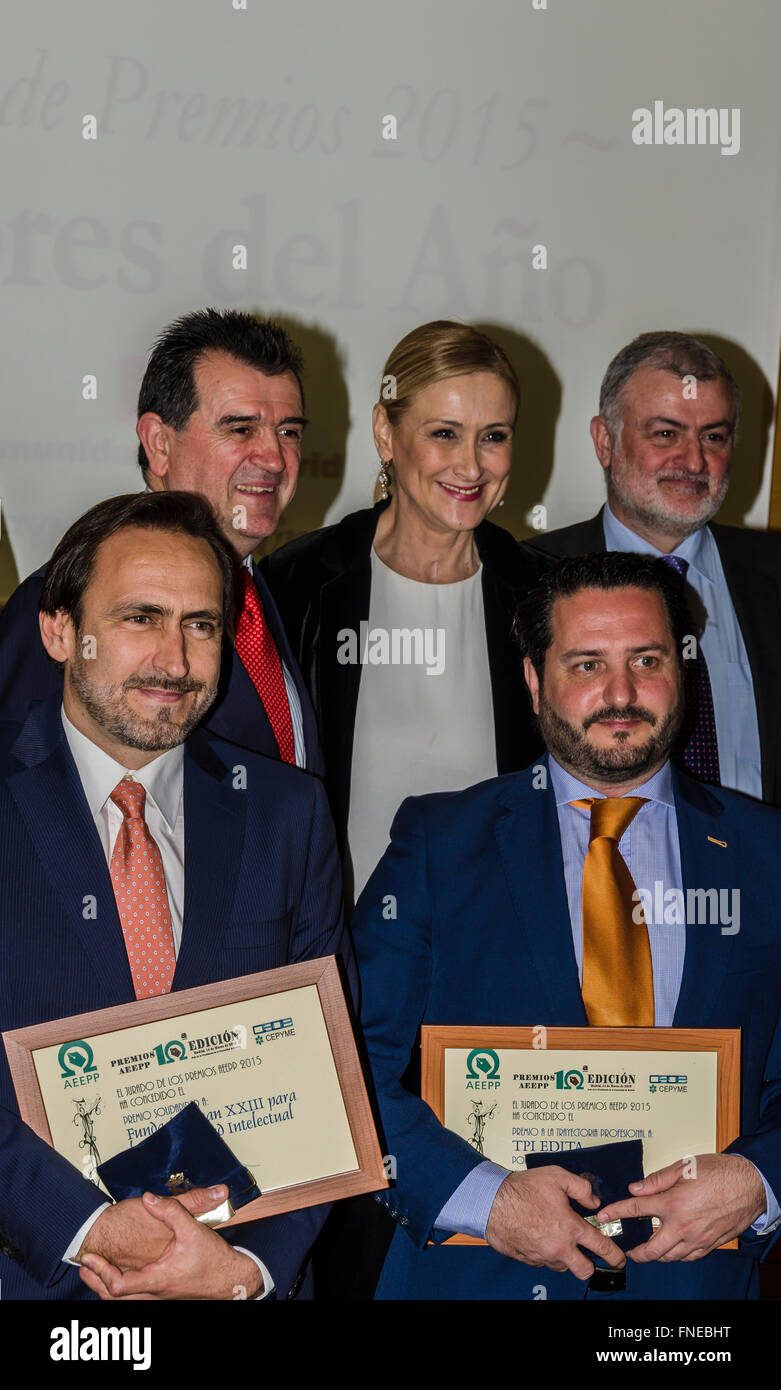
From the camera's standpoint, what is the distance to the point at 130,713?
2.46 meters

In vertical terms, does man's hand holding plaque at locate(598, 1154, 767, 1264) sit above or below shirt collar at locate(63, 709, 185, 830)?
below

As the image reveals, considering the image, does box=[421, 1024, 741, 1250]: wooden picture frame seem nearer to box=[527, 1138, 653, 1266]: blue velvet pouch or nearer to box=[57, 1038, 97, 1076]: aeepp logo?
box=[527, 1138, 653, 1266]: blue velvet pouch

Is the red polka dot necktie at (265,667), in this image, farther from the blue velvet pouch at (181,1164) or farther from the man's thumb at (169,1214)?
the man's thumb at (169,1214)

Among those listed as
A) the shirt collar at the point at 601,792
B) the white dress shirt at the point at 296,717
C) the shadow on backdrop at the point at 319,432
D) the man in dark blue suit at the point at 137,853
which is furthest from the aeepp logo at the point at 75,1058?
the shadow on backdrop at the point at 319,432

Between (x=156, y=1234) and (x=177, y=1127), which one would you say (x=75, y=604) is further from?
(x=156, y=1234)

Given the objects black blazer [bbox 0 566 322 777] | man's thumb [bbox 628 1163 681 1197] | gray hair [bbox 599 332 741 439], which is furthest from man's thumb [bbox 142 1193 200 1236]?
gray hair [bbox 599 332 741 439]

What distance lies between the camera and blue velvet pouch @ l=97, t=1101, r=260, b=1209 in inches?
90.0

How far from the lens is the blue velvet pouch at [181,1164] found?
90.0 inches

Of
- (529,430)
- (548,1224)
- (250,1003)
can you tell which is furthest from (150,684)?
(529,430)

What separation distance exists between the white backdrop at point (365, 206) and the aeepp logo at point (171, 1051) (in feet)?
8.65

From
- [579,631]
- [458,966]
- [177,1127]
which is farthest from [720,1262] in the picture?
[579,631]

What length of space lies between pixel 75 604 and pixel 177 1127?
0.97 meters

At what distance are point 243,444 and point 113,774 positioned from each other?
3.88 feet

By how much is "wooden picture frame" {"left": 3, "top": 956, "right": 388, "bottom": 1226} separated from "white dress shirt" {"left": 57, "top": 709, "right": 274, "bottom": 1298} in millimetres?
184
